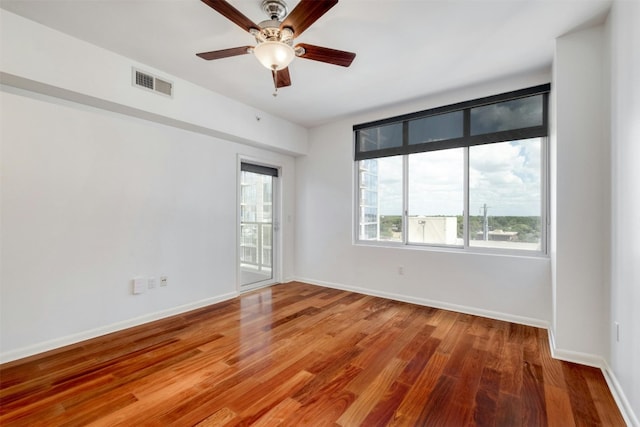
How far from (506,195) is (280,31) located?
3013 mm

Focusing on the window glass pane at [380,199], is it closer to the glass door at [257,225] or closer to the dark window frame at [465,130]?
the dark window frame at [465,130]

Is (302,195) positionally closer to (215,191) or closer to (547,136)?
(215,191)

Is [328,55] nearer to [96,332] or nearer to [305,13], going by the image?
[305,13]

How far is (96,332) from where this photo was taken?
2781 millimetres

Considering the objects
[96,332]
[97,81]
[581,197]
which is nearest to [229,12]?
[97,81]

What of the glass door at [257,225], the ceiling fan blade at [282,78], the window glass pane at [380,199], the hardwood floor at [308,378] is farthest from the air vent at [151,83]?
the window glass pane at [380,199]

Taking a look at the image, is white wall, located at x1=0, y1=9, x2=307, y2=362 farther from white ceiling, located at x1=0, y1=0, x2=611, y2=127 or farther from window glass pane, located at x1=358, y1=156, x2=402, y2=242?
window glass pane, located at x1=358, y1=156, x2=402, y2=242

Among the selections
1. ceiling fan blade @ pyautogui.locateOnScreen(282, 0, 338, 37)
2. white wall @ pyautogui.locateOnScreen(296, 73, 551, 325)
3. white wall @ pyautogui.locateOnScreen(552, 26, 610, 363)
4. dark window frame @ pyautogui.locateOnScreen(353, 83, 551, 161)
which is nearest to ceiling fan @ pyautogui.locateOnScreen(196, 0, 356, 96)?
ceiling fan blade @ pyautogui.locateOnScreen(282, 0, 338, 37)

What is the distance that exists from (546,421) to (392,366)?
974mm

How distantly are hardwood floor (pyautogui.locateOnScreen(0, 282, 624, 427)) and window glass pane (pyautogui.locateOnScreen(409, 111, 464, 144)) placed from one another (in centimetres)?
236

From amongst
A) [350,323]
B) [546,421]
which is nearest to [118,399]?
[350,323]

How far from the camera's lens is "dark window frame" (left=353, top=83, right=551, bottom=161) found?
3.06 m

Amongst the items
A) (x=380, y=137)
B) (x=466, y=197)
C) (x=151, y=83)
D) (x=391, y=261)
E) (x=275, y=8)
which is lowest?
(x=391, y=261)

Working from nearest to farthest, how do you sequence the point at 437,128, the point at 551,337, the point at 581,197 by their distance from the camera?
the point at 581,197 → the point at 551,337 → the point at 437,128
